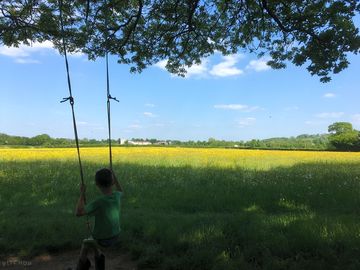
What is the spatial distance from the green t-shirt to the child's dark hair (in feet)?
0.55

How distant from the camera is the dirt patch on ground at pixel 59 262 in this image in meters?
5.93

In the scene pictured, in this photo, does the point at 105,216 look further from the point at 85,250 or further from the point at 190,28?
the point at 190,28

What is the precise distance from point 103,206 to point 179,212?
5421 millimetres

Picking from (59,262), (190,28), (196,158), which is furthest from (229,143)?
(59,262)

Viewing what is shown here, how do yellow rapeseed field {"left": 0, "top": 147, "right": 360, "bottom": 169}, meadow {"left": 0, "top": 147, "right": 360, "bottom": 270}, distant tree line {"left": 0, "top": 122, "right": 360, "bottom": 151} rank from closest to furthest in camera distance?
meadow {"left": 0, "top": 147, "right": 360, "bottom": 270} → yellow rapeseed field {"left": 0, "top": 147, "right": 360, "bottom": 169} → distant tree line {"left": 0, "top": 122, "right": 360, "bottom": 151}

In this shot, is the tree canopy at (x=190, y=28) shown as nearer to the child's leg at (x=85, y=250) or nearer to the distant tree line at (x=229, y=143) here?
the child's leg at (x=85, y=250)

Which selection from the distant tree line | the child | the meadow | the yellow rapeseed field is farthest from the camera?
the distant tree line

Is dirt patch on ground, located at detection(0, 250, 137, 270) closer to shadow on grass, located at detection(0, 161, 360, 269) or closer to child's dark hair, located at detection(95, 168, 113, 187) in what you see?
shadow on grass, located at detection(0, 161, 360, 269)

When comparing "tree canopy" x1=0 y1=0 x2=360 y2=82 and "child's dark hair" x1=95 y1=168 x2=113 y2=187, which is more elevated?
"tree canopy" x1=0 y1=0 x2=360 y2=82

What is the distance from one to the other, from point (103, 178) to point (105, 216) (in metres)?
0.48

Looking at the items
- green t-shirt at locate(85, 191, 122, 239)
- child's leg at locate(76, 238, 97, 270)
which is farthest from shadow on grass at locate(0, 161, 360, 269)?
green t-shirt at locate(85, 191, 122, 239)

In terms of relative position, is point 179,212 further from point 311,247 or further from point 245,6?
point 245,6

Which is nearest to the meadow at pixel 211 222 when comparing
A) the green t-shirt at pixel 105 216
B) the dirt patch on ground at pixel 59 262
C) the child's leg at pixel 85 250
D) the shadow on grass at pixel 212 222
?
the shadow on grass at pixel 212 222

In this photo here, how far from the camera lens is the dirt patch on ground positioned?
5.93m
